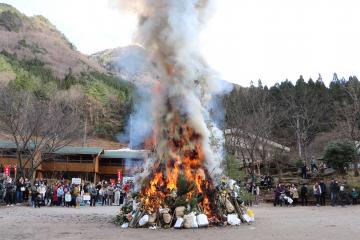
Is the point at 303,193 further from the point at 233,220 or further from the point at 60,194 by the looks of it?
the point at 60,194

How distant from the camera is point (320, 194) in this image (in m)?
27.7

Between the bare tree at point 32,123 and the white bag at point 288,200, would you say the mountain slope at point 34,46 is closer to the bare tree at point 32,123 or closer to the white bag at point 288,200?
the bare tree at point 32,123

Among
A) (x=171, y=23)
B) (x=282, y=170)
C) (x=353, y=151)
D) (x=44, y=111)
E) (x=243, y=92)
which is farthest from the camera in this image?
(x=243, y=92)

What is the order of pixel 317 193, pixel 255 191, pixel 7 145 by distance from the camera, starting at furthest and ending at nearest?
pixel 7 145, pixel 255 191, pixel 317 193

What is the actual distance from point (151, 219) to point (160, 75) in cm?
607

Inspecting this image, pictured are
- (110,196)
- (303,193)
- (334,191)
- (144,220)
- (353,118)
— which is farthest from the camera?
(353,118)

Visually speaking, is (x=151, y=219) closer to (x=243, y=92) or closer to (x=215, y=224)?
(x=215, y=224)

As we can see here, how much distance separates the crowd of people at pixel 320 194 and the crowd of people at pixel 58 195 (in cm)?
969

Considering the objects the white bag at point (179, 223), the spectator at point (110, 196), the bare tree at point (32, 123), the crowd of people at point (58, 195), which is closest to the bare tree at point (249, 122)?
the spectator at point (110, 196)

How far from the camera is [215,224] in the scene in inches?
637

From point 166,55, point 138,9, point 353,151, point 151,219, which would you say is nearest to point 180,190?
point 151,219

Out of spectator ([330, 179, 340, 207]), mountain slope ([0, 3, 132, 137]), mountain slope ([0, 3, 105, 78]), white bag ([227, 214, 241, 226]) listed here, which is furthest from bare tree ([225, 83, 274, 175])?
mountain slope ([0, 3, 105, 78])

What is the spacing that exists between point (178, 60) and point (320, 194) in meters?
14.4

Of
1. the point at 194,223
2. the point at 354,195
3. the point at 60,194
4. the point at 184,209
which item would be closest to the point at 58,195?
the point at 60,194
